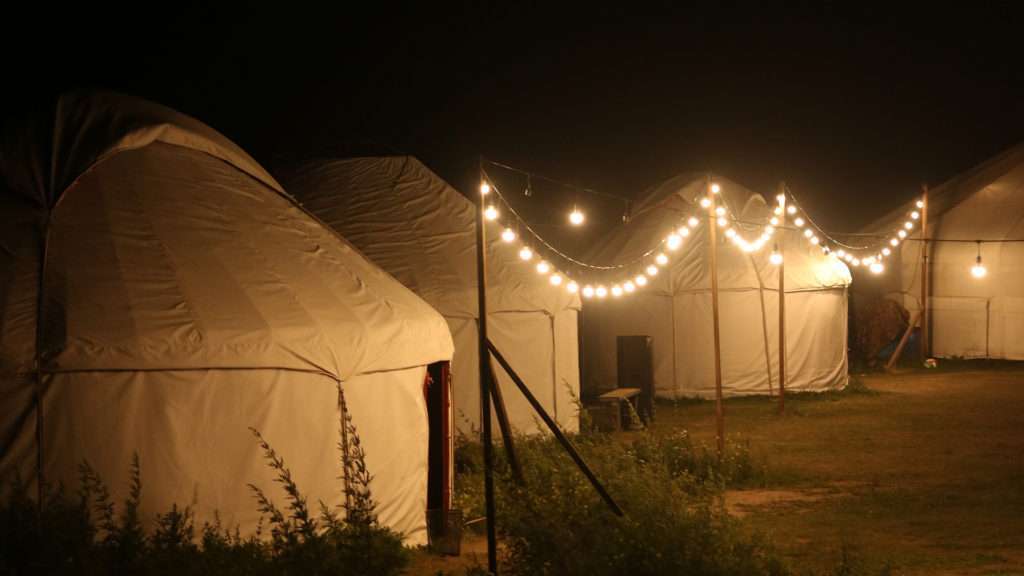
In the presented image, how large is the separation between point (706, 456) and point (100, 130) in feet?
18.3

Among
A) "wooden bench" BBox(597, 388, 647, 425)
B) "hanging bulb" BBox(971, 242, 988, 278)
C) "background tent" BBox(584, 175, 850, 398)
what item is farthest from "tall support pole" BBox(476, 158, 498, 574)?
"hanging bulb" BBox(971, 242, 988, 278)

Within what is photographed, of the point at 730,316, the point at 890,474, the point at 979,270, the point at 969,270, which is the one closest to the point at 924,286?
the point at 979,270

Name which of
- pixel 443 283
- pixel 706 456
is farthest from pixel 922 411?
pixel 443 283

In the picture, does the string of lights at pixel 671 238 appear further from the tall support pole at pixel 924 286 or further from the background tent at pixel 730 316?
the background tent at pixel 730 316

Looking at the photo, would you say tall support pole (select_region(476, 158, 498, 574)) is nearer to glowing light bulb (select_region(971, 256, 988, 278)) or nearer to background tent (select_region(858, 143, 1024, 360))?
glowing light bulb (select_region(971, 256, 988, 278))

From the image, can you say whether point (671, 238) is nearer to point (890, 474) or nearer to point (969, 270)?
point (890, 474)

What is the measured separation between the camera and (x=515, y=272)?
12.5m

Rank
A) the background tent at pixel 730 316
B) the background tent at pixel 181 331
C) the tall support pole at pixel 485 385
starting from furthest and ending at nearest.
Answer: the background tent at pixel 730 316 < the background tent at pixel 181 331 < the tall support pole at pixel 485 385

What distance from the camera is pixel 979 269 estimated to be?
64.7 ft

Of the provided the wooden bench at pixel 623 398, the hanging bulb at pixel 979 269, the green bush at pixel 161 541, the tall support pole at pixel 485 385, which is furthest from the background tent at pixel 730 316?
the green bush at pixel 161 541

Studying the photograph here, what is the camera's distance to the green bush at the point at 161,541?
566cm

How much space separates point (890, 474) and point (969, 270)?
11.9 m

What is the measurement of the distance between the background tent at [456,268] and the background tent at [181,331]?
3149 mm

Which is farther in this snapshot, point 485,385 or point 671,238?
point 671,238
